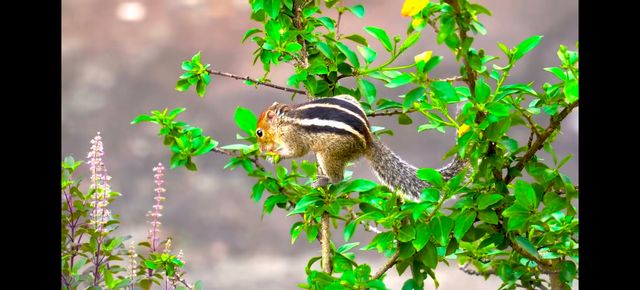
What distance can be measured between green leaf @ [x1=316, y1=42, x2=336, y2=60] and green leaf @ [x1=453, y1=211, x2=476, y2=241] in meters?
0.64

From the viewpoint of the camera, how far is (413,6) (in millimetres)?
1855

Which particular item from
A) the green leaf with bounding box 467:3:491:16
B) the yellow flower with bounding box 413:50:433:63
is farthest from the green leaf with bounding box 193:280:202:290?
the green leaf with bounding box 467:3:491:16

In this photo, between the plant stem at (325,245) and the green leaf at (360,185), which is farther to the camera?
the plant stem at (325,245)

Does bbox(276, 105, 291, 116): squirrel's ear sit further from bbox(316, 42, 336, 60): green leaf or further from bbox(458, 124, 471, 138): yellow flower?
bbox(458, 124, 471, 138): yellow flower

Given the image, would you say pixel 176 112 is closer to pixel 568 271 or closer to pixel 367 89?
pixel 367 89

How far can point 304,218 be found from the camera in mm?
2484

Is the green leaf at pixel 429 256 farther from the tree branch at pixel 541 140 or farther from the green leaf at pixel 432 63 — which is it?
the green leaf at pixel 432 63

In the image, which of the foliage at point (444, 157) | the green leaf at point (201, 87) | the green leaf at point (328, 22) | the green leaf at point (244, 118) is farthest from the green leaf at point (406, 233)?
the green leaf at point (201, 87)

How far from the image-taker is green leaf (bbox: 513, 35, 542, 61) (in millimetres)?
2097

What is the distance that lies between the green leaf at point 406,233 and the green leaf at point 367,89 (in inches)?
15.9

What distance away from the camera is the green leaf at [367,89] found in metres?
2.34

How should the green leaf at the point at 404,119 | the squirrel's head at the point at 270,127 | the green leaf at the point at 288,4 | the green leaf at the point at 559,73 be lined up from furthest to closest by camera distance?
1. the green leaf at the point at 404,119
2. the squirrel's head at the point at 270,127
3. the green leaf at the point at 288,4
4. the green leaf at the point at 559,73
